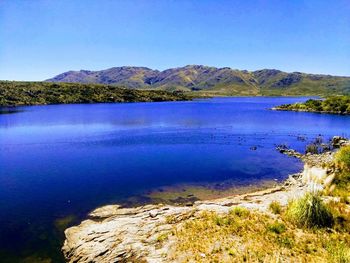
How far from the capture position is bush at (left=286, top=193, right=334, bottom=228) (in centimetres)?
1458

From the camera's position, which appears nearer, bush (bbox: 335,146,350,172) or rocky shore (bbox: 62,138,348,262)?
rocky shore (bbox: 62,138,348,262)

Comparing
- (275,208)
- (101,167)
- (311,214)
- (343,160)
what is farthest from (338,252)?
(101,167)

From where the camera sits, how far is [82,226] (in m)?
20.8

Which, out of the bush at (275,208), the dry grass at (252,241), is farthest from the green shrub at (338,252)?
the bush at (275,208)

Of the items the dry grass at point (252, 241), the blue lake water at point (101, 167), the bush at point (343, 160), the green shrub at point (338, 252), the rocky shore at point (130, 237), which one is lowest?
the blue lake water at point (101, 167)

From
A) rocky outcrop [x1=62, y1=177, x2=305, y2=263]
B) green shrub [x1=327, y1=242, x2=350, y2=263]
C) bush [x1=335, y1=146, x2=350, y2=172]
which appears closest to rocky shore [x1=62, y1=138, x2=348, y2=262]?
rocky outcrop [x1=62, y1=177, x2=305, y2=263]

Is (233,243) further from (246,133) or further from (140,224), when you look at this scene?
(246,133)

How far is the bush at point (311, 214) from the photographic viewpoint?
574 inches

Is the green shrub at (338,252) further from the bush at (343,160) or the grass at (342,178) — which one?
the bush at (343,160)

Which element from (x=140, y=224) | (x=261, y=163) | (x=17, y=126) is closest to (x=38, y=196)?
(x=140, y=224)

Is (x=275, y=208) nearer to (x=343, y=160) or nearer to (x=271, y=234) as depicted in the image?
(x=271, y=234)

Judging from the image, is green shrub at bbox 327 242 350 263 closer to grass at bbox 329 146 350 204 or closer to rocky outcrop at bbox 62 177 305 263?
rocky outcrop at bbox 62 177 305 263

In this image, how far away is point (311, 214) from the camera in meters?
14.8

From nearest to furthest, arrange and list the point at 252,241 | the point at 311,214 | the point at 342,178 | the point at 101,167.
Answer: the point at 252,241
the point at 311,214
the point at 342,178
the point at 101,167
